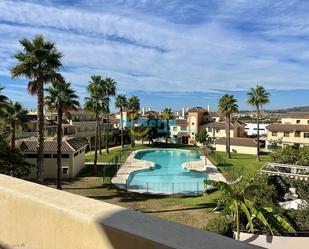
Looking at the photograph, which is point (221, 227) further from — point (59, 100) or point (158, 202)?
point (59, 100)

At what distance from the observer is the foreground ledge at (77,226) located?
2602 millimetres

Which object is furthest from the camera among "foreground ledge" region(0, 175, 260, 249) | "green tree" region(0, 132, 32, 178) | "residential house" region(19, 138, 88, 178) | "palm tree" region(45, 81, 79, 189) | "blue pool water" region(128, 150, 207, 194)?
"residential house" region(19, 138, 88, 178)

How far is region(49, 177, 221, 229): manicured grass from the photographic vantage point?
23.3 meters

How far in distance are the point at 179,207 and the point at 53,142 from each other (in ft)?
67.5

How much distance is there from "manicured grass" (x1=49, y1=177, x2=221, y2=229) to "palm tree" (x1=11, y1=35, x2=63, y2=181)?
7.21m

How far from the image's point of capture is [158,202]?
1116 inches

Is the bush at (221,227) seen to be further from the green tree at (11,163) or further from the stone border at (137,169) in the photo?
→ the green tree at (11,163)

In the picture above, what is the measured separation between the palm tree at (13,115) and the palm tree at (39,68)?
392 inches

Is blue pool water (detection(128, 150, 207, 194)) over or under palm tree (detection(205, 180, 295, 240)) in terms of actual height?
under

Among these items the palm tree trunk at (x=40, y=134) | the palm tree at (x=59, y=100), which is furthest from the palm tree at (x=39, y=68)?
the palm tree at (x=59, y=100)

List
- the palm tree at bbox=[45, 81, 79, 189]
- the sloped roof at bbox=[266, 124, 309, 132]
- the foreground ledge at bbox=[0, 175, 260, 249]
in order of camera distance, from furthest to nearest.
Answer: the sloped roof at bbox=[266, 124, 309, 132] → the palm tree at bbox=[45, 81, 79, 189] → the foreground ledge at bbox=[0, 175, 260, 249]

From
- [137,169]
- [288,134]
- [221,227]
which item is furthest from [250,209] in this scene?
[288,134]

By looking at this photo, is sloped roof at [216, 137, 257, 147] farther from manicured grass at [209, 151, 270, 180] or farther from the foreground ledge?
the foreground ledge

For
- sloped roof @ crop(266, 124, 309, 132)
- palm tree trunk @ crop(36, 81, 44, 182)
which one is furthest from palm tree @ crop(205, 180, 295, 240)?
sloped roof @ crop(266, 124, 309, 132)
